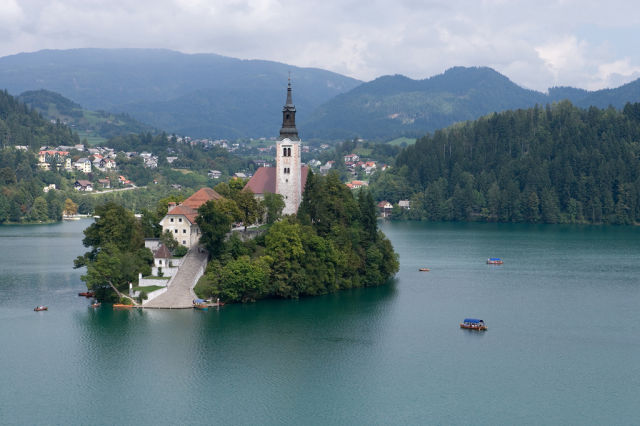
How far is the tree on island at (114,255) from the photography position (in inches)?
2464

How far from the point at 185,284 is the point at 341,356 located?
18217mm

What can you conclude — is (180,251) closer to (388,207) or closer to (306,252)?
(306,252)

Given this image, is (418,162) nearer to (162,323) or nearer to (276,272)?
(276,272)

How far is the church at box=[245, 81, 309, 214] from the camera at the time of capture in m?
77.8

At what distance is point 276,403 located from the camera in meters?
42.1

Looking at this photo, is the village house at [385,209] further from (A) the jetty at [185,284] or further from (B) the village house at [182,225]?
(A) the jetty at [185,284]

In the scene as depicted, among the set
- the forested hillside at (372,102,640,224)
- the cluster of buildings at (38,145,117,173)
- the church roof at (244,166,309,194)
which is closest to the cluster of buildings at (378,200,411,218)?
the forested hillside at (372,102,640,224)

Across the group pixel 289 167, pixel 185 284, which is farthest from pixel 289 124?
pixel 185 284

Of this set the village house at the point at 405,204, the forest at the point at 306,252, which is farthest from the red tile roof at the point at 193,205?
the village house at the point at 405,204

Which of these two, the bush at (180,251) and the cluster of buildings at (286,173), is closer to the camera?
the bush at (180,251)

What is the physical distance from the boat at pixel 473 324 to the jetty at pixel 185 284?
836 inches

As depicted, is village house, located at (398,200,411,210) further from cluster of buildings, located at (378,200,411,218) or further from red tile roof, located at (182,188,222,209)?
red tile roof, located at (182,188,222,209)

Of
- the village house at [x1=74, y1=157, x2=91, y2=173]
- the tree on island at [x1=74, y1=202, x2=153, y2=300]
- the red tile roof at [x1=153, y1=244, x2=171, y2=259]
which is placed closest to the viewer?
the tree on island at [x1=74, y1=202, x2=153, y2=300]

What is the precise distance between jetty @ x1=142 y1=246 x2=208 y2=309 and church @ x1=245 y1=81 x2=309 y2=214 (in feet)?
43.5
